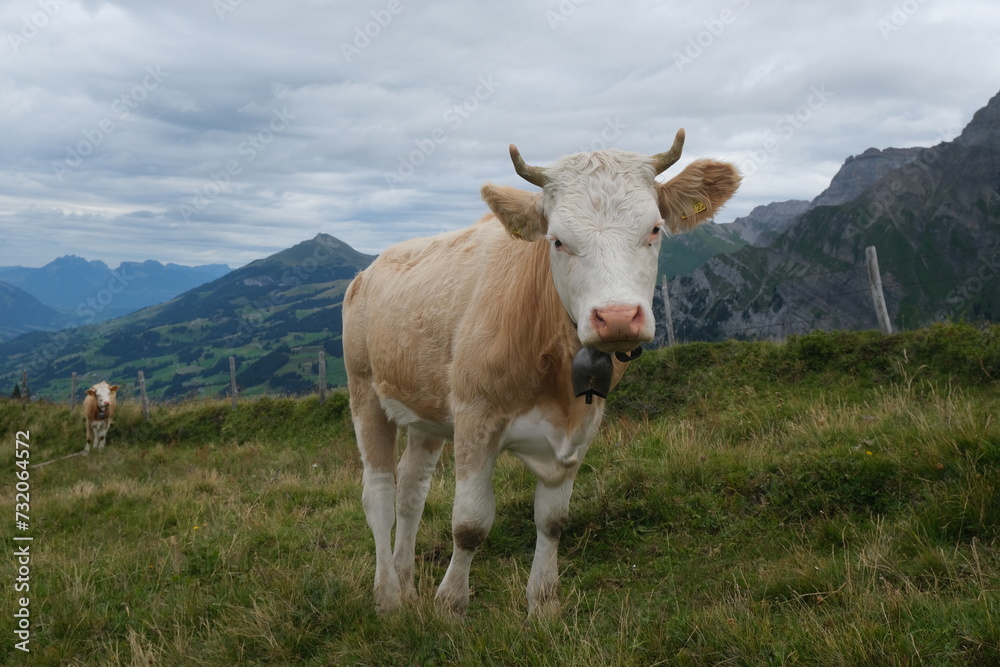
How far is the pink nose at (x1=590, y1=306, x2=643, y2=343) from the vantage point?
277cm

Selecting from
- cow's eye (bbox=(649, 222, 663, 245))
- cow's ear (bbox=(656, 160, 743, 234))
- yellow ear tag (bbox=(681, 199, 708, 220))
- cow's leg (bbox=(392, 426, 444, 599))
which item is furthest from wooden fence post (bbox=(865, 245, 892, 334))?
cow's eye (bbox=(649, 222, 663, 245))

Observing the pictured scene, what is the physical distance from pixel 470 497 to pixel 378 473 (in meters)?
1.58

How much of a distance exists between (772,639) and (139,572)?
500cm

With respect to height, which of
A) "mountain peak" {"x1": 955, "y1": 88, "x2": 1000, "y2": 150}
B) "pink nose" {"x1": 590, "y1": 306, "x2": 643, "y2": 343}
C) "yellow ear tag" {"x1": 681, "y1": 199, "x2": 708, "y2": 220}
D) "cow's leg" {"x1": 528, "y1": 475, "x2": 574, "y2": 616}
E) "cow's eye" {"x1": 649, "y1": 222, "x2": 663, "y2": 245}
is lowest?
"cow's leg" {"x1": 528, "y1": 475, "x2": 574, "y2": 616}

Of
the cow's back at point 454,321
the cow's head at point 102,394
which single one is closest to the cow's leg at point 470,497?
the cow's back at point 454,321

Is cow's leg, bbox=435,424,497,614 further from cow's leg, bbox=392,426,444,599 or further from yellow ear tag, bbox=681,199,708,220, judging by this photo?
yellow ear tag, bbox=681,199,708,220

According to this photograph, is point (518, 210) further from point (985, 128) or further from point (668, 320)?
point (985, 128)

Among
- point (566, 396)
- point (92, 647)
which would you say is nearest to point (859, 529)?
point (566, 396)

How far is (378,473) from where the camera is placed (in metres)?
5.32

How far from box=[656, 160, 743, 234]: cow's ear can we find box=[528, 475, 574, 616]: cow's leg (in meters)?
1.68

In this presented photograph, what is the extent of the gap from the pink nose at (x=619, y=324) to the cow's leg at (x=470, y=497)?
4.37 feet

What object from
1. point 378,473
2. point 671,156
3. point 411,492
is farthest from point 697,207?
point 378,473

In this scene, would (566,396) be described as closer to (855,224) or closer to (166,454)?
(166,454)

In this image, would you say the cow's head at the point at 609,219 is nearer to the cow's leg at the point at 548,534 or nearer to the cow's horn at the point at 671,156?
the cow's horn at the point at 671,156
